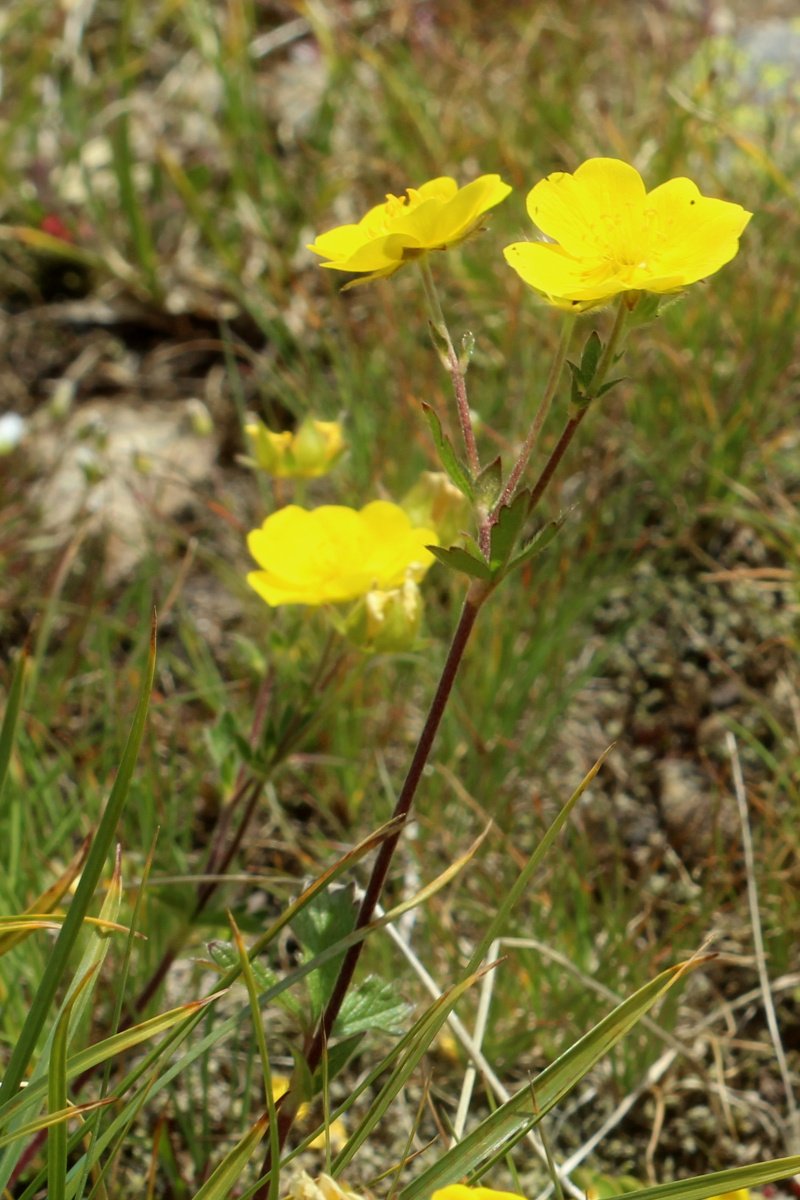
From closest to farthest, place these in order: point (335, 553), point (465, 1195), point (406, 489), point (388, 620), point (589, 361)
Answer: point (465, 1195) < point (589, 361) < point (388, 620) < point (335, 553) < point (406, 489)

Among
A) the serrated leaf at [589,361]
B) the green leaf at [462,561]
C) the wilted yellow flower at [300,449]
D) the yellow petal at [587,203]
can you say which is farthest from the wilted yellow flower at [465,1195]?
the wilted yellow flower at [300,449]

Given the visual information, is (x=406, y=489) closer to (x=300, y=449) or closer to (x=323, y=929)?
(x=300, y=449)

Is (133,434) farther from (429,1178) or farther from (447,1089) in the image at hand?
(429,1178)

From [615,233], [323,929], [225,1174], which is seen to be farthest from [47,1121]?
[615,233]

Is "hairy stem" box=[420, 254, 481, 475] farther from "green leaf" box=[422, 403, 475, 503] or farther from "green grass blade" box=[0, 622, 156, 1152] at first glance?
"green grass blade" box=[0, 622, 156, 1152]

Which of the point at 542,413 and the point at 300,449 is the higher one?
the point at 542,413

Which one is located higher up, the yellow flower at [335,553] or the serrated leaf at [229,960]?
the yellow flower at [335,553]

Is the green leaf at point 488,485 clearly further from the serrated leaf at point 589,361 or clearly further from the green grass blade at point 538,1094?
the green grass blade at point 538,1094
